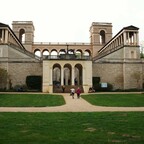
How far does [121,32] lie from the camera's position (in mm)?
62469

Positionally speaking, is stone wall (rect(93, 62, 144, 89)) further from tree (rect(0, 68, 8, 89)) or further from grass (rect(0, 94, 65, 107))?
grass (rect(0, 94, 65, 107))

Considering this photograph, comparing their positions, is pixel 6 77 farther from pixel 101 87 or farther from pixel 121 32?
pixel 121 32

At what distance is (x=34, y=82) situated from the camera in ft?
182

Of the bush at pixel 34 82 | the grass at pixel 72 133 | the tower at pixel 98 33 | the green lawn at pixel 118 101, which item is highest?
the tower at pixel 98 33

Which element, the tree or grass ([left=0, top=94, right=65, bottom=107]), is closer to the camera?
grass ([left=0, top=94, right=65, bottom=107])

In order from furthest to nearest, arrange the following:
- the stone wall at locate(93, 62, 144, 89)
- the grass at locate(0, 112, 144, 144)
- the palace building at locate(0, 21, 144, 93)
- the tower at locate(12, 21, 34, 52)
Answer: the tower at locate(12, 21, 34, 52), the stone wall at locate(93, 62, 144, 89), the palace building at locate(0, 21, 144, 93), the grass at locate(0, 112, 144, 144)

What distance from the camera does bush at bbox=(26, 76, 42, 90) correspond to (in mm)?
55344

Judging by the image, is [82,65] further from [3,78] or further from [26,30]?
[26,30]

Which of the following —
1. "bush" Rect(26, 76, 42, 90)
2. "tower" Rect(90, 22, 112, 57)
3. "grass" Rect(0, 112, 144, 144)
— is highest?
"tower" Rect(90, 22, 112, 57)

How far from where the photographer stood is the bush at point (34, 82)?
182ft

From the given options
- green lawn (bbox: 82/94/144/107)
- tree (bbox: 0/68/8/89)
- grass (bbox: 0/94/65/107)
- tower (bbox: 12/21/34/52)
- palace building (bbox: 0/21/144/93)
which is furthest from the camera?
tower (bbox: 12/21/34/52)

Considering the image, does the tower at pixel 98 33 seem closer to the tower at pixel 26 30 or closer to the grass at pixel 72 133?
the tower at pixel 26 30

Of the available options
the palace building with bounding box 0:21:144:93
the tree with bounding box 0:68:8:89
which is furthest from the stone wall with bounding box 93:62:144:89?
the tree with bounding box 0:68:8:89

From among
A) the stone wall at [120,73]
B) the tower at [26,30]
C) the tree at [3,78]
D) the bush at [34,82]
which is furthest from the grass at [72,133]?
the tower at [26,30]
